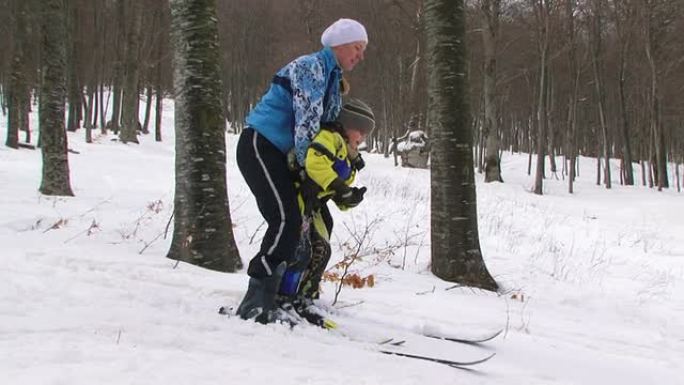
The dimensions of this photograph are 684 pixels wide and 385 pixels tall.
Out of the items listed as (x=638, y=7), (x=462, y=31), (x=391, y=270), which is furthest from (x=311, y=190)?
(x=638, y=7)

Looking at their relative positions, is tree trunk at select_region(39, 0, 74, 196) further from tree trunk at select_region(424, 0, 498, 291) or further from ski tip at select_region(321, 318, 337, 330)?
ski tip at select_region(321, 318, 337, 330)

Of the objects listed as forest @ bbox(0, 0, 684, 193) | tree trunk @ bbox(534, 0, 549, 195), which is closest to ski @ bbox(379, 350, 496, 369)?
forest @ bbox(0, 0, 684, 193)

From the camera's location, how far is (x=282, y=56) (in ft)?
124

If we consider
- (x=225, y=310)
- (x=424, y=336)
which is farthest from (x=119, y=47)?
(x=424, y=336)

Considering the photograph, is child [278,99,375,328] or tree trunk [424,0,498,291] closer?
child [278,99,375,328]

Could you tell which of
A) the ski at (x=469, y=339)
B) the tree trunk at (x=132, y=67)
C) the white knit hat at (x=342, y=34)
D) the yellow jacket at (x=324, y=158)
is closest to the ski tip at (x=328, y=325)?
the ski at (x=469, y=339)

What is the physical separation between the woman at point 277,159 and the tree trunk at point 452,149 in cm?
247

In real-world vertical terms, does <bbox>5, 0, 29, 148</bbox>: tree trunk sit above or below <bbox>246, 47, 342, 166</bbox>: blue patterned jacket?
above

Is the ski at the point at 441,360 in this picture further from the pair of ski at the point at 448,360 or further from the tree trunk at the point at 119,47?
the tree trunk at the point at 119,47

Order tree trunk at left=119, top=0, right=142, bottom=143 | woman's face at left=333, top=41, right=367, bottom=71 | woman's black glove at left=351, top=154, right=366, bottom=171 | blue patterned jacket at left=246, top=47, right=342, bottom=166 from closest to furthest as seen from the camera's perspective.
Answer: blue patterned jacket at left=246, top=47, right=342, bottom=166, woman's face at left=333, top=41, right=367, bottom=71, woman's black glove at left=351, top=154, right=366, bottom=171, tree trunk at left=119, top=0, right=142, bottom=143

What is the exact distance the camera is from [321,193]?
3.25m

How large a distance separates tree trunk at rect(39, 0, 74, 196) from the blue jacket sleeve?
646 cm

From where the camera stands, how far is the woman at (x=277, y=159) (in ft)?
10.3

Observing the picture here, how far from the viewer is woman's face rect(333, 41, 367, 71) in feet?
10.8
